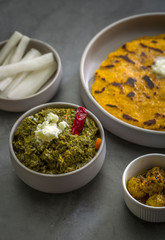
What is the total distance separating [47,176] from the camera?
2.29 metres

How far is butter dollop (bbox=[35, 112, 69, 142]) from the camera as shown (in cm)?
241

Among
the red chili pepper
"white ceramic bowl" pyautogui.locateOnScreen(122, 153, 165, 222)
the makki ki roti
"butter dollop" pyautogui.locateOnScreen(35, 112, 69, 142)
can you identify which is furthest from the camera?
the makki ki roti

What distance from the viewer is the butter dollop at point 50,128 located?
2408 mm

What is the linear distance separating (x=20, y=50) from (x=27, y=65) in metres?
0.28

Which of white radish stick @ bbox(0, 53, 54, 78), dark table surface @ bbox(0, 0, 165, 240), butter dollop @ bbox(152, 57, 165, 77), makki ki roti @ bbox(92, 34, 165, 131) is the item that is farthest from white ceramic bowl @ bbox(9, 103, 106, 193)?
butter dollop @ bbox(152, 57, 165, 77)

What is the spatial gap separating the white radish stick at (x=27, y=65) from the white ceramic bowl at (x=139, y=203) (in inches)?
54.5

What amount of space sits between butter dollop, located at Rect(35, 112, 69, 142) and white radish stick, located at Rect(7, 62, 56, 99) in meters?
0.63

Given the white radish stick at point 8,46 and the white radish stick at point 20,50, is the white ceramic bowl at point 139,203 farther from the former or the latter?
the white radish stick at point 8,46

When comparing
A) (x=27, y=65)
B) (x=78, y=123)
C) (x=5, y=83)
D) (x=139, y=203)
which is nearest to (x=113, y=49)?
(x=27, y=65)

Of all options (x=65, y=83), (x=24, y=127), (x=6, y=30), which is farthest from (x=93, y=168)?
(x=6, y=30)

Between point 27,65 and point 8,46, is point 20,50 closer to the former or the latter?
point 8,46

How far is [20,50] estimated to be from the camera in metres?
3.36

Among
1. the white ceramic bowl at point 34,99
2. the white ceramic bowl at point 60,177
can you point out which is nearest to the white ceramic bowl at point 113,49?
the white ceramic bowl at point 34,99

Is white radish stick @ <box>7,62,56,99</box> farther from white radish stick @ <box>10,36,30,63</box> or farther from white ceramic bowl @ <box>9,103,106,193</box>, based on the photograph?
white ceramic bowl @ <box>9,103,106,193</box>
